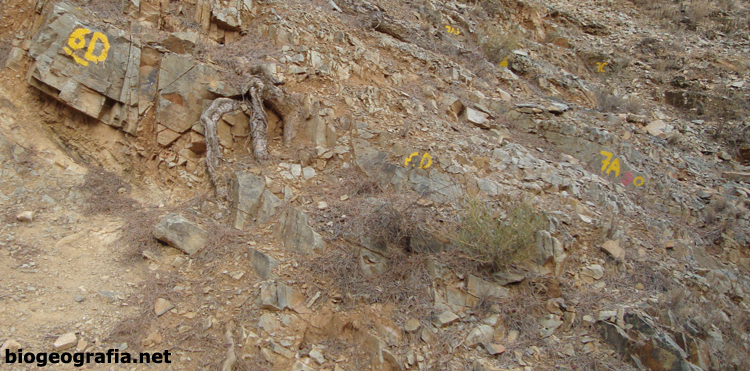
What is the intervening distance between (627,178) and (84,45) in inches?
324

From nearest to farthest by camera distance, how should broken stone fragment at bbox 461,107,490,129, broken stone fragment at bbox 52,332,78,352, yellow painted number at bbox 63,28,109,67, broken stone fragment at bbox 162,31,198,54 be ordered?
broken stone fragment at bbox 52,332,78,352 < yellow painted number at bbox 63,28,109,67 < broken stone fragment at bbox 162,31,198,54 < broken stone fragment at bbox 461,107,490,129

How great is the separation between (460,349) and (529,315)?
32.0 inches

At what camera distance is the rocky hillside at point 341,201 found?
12.4ft

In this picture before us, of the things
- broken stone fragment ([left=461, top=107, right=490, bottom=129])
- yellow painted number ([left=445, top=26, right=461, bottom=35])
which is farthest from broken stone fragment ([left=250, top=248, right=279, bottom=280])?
yellow painted number ([left=445, top=26, right=461, bottom=35])

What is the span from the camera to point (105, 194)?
522 cm

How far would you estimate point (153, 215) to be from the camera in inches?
198

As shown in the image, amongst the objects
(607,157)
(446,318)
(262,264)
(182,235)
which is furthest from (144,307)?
(607,157)

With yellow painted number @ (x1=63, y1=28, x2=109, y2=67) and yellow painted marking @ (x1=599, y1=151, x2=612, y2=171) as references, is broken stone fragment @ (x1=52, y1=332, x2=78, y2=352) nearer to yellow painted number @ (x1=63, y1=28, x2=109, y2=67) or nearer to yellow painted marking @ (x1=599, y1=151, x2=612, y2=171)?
yellow painted number @ (x1=63, y1=28, x2=109, y2=67)

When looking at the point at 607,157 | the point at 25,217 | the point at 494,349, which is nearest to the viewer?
the point at 494,349

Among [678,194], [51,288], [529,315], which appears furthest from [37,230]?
[678,194]

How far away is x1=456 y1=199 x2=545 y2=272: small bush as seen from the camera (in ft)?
13.5

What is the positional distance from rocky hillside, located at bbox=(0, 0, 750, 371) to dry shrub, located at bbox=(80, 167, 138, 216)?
3cm

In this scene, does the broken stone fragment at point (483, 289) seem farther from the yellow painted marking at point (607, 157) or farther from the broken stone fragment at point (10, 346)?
the broken stone fragment at point (10, 346)

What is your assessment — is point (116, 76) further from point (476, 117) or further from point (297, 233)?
point (476, 117)
